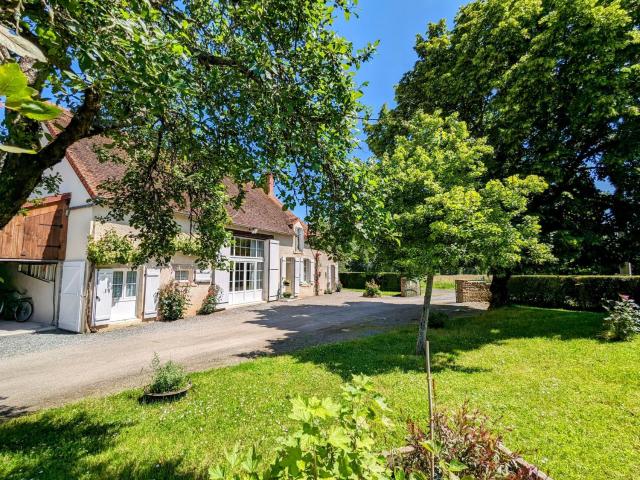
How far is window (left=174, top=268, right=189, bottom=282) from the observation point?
45.0 feet

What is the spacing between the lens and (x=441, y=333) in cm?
1057

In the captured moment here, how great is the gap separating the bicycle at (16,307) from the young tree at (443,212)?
14.3 m

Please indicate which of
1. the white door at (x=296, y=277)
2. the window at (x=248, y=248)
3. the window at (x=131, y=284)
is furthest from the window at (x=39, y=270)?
the white door at (x=296, y=277)

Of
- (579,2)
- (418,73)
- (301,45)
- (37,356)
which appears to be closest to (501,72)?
(579,2)

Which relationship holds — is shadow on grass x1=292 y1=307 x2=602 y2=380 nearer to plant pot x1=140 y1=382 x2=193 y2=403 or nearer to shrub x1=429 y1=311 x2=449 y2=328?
shrub x1=429 y1=311 x2=449 y2=328

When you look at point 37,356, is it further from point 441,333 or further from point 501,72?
point 501,72

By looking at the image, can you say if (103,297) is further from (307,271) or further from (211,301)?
(307,271)

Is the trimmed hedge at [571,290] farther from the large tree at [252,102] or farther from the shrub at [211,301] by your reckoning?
the shrub at [211,301]

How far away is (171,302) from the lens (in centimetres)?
1291

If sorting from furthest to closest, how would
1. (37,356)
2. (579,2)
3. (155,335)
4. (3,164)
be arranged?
(155,335) → (579,2) → (37,356) → (3,164)

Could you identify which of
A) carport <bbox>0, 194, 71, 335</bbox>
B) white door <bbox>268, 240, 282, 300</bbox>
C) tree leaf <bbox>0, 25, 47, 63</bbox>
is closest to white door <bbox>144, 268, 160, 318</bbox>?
carport <bbox>0, 194, 71, 335</bbox>

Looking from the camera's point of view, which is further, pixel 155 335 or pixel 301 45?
pixel 155 335

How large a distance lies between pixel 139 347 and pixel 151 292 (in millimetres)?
3890

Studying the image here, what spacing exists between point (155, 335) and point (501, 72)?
15240 millimetres
